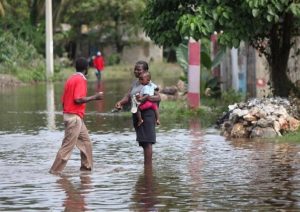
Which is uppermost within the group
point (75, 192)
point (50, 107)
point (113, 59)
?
point (113, 59)

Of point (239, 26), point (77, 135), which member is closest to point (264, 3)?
point (239, 26)

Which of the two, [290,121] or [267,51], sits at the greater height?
[267,51]

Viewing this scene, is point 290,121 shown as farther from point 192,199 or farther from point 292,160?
point 192,199

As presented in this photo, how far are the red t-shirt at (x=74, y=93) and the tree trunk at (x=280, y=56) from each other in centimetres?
698

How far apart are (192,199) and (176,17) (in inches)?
339

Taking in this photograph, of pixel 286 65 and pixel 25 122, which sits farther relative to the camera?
pixel 25 122

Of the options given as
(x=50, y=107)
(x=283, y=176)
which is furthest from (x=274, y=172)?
(x=50, y=107)

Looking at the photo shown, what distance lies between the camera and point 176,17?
62.5ft

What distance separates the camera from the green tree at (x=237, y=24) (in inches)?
680

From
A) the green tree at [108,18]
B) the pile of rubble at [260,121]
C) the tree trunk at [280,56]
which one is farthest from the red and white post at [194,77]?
the green tree at [108,18]

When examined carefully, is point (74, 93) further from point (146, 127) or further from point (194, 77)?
point (194, 77)

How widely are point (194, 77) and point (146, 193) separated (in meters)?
11.4

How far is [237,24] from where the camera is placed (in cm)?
1788

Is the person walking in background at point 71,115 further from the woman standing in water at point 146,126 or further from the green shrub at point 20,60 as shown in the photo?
the green shrub at point 20,60
